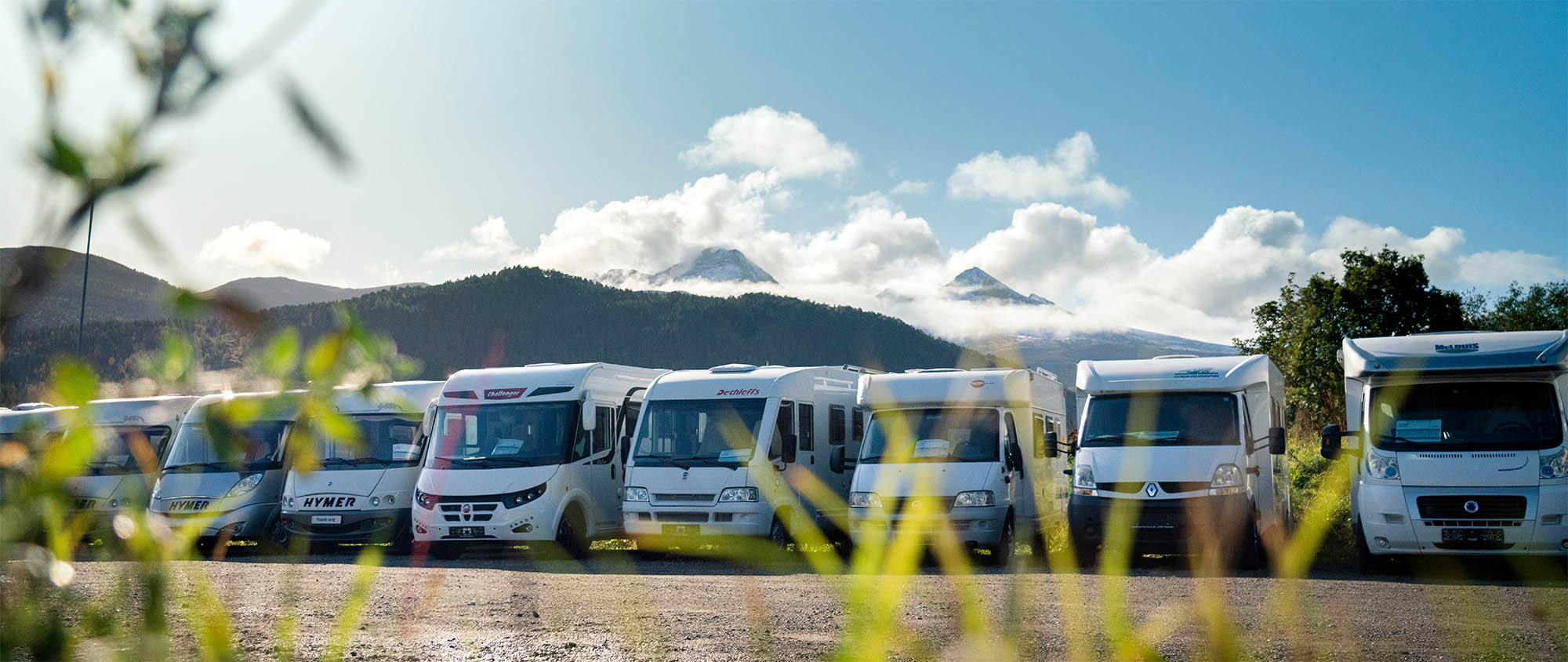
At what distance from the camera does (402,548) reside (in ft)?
61.1

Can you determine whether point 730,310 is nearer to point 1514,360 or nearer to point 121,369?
point 1514,360

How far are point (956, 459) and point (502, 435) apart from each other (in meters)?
5.96

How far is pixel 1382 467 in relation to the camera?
13.1m

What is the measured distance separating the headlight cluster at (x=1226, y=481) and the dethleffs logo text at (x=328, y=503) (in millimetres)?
11245

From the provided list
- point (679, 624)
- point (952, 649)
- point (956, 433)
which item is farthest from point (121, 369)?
point (956, 433)

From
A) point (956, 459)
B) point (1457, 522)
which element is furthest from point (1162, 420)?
point (1457, 522)

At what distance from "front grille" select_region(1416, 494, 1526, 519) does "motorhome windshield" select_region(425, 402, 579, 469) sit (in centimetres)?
996

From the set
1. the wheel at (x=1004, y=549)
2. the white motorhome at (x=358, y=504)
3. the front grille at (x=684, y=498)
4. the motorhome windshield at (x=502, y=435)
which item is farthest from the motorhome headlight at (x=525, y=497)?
the wheel at (x=1004, y=549)

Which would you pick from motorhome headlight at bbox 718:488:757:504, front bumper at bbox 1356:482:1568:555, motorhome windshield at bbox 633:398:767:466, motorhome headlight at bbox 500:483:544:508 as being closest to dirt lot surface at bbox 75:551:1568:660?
front bumper at bbox 1356:482:1568:555

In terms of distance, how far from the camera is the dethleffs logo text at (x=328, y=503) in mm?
17578

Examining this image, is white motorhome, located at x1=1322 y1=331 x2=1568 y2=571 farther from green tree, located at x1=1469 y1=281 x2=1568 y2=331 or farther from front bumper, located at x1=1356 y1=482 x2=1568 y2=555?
green tree, located at x1=1469 y1=281 x2=1568 y2=331

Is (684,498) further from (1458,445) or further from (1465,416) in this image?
(1465,416)

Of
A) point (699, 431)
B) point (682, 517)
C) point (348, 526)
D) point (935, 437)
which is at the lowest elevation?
point (348, 526)

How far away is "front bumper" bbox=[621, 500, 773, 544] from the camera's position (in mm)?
15977
